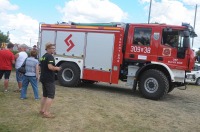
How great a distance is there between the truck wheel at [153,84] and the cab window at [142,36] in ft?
3.70

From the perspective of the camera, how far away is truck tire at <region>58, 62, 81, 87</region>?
14002mm

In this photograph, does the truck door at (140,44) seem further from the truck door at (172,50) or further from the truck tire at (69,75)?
the truck tire at (69,75)

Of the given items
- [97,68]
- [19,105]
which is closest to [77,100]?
[19,105]

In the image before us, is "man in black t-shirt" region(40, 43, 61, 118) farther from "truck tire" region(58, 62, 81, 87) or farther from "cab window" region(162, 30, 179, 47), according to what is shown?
"truck tire" region(58, 62, 81, 87)

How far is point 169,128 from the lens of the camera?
8102 mm

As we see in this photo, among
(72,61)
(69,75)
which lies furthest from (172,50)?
(69,75)

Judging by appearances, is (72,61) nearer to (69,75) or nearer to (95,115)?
(69,75)

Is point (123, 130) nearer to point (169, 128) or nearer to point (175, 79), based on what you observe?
point (169, 128)

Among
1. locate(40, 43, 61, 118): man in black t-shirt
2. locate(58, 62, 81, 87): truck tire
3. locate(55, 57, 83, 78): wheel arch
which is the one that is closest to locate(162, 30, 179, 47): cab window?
locate(55, 57, 83, 78): wheel arch

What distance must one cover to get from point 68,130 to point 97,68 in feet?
21.2

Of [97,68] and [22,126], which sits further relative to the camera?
[97,68]

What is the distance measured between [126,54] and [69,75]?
2.80m

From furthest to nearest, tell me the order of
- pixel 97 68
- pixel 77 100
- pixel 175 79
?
pixel 97 68
pixel 175 79
pixel 77 100

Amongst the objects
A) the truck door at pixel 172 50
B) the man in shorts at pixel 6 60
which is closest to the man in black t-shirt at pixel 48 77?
the man in shorts at pixel 6 60
